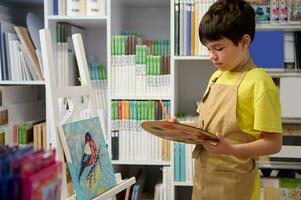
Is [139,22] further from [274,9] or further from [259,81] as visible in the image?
[259,81]

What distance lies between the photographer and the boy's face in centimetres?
125

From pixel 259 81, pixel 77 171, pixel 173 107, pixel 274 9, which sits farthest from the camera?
pixel 173 107

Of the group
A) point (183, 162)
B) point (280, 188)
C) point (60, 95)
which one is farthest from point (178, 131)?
point (280, 188)

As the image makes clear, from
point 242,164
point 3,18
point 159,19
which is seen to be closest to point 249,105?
point 242,164

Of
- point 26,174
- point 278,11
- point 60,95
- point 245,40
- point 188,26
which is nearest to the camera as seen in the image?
point 26,174

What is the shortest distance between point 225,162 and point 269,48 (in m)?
0.81

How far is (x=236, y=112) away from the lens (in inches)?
49.1

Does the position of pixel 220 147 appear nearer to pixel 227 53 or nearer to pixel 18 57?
pixel 227 53

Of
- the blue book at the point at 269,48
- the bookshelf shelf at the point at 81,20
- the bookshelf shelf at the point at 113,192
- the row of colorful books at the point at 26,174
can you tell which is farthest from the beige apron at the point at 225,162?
the bookshelf shelf at the point at 81,20

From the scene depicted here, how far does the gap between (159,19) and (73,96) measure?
105cm

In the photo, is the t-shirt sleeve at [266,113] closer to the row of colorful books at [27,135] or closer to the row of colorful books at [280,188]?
the row of colorful books at [280,188]

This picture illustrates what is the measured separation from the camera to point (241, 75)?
1.27 m

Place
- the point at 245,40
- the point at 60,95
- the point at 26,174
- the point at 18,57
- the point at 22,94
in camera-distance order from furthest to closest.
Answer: the point at 22,94, the point at 18,57, the point at 60,95, the point at 245,40, the point at 26,174

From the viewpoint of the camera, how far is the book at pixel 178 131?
3.59 feet
